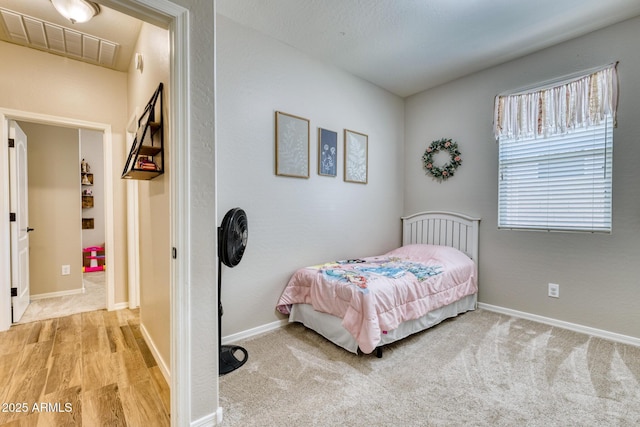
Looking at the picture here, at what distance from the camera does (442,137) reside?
11.7ft

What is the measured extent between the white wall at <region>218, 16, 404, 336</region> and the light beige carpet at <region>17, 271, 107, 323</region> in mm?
1969

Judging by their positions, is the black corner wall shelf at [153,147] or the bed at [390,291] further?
the bed at [390,291]

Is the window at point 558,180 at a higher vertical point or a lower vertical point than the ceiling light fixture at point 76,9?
lower

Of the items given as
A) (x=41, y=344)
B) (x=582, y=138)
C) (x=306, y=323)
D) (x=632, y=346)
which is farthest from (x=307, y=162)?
(x=632, y=346)

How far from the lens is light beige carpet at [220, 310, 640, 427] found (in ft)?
5.07

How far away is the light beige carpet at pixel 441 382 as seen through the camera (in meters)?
1.54

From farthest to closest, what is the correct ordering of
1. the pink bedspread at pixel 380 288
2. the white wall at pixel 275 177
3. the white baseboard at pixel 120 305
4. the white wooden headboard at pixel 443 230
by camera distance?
the white wooden headboard at pixel 443 230
the white baseboard at pixel 120 305
the white wall at pixel 275 177
the pink bedspread at pixel 380 288

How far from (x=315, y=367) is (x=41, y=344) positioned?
2229mm

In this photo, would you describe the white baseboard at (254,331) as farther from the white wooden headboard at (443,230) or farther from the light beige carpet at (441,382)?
the white wooden headboard at (443,230)

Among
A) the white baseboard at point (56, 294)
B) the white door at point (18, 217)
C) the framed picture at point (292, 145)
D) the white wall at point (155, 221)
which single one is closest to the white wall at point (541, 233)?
the framed picture at point (292, 145)

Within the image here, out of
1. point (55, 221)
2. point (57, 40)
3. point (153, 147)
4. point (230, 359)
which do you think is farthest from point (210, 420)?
point (55, 221)

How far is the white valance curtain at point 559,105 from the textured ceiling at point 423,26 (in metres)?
→ 0.40

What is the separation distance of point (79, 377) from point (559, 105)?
440 centimetres

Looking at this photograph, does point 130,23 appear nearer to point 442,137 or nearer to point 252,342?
point 252,342
